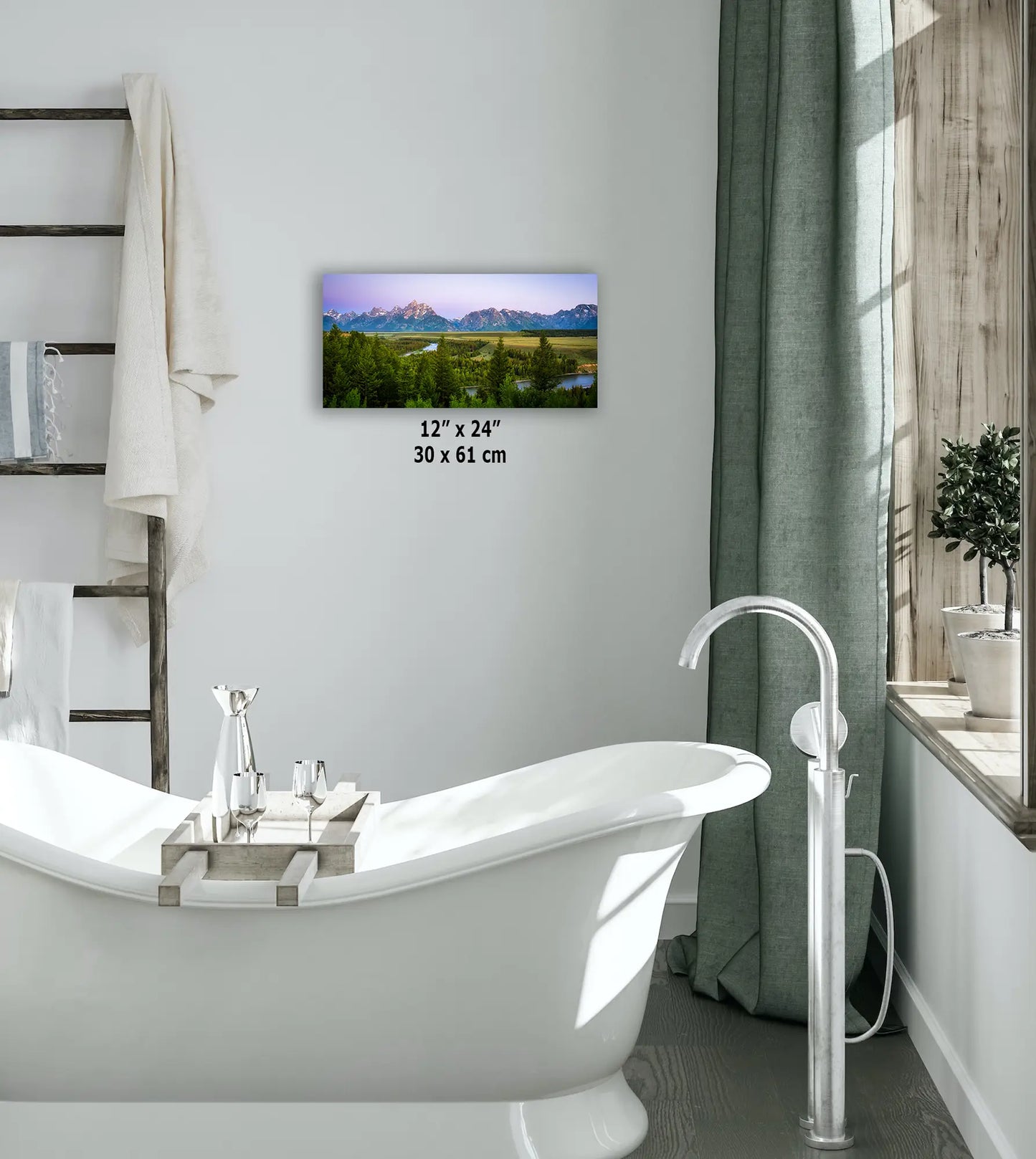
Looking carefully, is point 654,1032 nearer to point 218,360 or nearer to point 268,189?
point 218,360

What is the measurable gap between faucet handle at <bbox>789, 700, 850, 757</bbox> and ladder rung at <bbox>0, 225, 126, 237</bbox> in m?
2.08

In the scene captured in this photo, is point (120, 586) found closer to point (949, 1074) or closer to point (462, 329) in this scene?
point (462, 329)

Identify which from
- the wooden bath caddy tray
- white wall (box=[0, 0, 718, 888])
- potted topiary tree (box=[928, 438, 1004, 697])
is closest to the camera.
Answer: the wooden bath caddy tray

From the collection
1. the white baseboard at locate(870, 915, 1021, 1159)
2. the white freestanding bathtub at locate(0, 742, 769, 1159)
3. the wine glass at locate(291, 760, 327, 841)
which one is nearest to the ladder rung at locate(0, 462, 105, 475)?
the wine glass at locate(291, 760, 327, 841)

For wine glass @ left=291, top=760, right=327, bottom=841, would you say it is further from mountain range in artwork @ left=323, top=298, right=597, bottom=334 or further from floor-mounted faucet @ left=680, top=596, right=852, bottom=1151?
mountain range in artwork @ left=323, top=298, right=597, bottom=334

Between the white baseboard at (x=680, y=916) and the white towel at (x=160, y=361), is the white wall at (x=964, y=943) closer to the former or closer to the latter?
the white baseboard at (x=680, y=916)

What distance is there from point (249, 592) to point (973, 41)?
2230 millimetres

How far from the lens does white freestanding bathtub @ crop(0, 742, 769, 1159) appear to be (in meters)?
1.93

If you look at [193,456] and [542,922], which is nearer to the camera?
[542,922]

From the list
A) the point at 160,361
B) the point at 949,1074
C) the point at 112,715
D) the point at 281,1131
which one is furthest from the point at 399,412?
the point at 949,1074

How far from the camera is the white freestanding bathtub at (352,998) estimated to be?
1932 mm

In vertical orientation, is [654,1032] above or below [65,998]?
below

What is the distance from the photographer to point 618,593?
3.18 m

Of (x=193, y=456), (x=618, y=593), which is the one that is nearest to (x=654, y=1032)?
(x=618, y=593)
